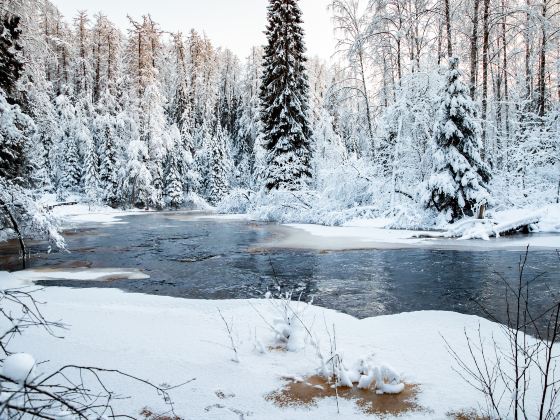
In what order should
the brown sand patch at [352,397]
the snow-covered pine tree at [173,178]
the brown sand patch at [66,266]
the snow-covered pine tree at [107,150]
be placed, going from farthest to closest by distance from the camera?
the snow-covered pine tree at [173,178]
the snow-covered pine tree at [107,150]
the brown sand patch at [66,266]
the brown sand patch at [352,397]

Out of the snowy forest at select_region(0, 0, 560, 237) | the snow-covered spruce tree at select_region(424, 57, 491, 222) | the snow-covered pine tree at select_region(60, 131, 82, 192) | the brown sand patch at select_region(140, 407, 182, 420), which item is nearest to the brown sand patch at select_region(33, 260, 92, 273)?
the snowy forest at select_region(0, 0, 560, 237)

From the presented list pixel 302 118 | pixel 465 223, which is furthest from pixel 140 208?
pixel 465 223

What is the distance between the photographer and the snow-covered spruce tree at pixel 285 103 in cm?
2248

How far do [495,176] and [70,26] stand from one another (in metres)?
46.7

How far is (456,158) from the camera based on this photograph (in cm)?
1503

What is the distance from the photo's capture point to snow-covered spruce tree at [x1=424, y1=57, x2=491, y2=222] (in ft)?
48.5

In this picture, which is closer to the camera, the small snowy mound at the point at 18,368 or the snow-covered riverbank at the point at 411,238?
the small snowy mound at the point at 18,368

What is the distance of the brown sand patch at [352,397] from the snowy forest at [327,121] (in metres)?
7.12

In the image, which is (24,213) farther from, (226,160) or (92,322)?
(226,160)

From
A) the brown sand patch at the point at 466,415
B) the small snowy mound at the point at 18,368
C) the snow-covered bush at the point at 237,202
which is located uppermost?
the snow-covered bush at the point at 237,202

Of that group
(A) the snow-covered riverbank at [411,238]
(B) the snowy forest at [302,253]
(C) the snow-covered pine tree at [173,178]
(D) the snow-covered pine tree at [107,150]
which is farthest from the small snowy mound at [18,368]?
(C) the snow-covered pine tree at [173,178]

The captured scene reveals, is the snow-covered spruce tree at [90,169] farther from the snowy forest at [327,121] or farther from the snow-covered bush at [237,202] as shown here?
the snow-covered bush at [237,202]

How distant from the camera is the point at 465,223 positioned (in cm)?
1322

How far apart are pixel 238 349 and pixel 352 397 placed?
1352mm
